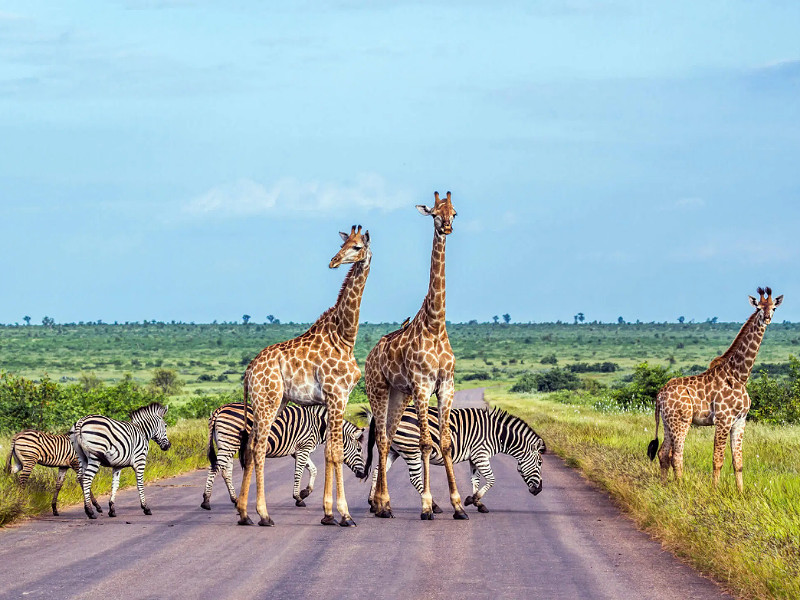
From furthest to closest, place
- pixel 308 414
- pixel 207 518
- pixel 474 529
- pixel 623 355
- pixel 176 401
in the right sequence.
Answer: pixel 623 355 → pixel 176 401 → pixel 308 414 → pixel 207 518 → pixel 474 529

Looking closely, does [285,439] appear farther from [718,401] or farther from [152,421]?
[718,401]

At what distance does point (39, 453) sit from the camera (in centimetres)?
1497

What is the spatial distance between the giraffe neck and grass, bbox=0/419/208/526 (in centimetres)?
878

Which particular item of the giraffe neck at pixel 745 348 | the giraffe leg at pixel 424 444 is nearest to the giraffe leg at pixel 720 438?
the giraffe neck at pixel 745 348

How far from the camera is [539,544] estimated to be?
1216 centimetres

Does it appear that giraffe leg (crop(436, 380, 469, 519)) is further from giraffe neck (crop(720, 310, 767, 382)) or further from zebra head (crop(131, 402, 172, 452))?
giraffe neck (crop(720, 310, 767, 382))

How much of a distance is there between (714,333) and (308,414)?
174389 mm

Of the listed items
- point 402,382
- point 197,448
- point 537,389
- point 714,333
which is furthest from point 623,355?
point 402,382

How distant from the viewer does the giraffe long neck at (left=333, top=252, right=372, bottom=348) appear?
14.9 metres

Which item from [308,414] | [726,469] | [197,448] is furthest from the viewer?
[197,448]

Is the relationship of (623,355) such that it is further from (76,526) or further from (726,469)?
(76,526)

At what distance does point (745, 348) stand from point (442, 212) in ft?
17.6

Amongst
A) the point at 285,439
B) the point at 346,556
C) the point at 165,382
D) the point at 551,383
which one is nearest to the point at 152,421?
the point at 285,439

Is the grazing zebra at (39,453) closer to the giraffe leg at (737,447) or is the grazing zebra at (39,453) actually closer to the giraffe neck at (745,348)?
the giraffe leg at (737,447)
